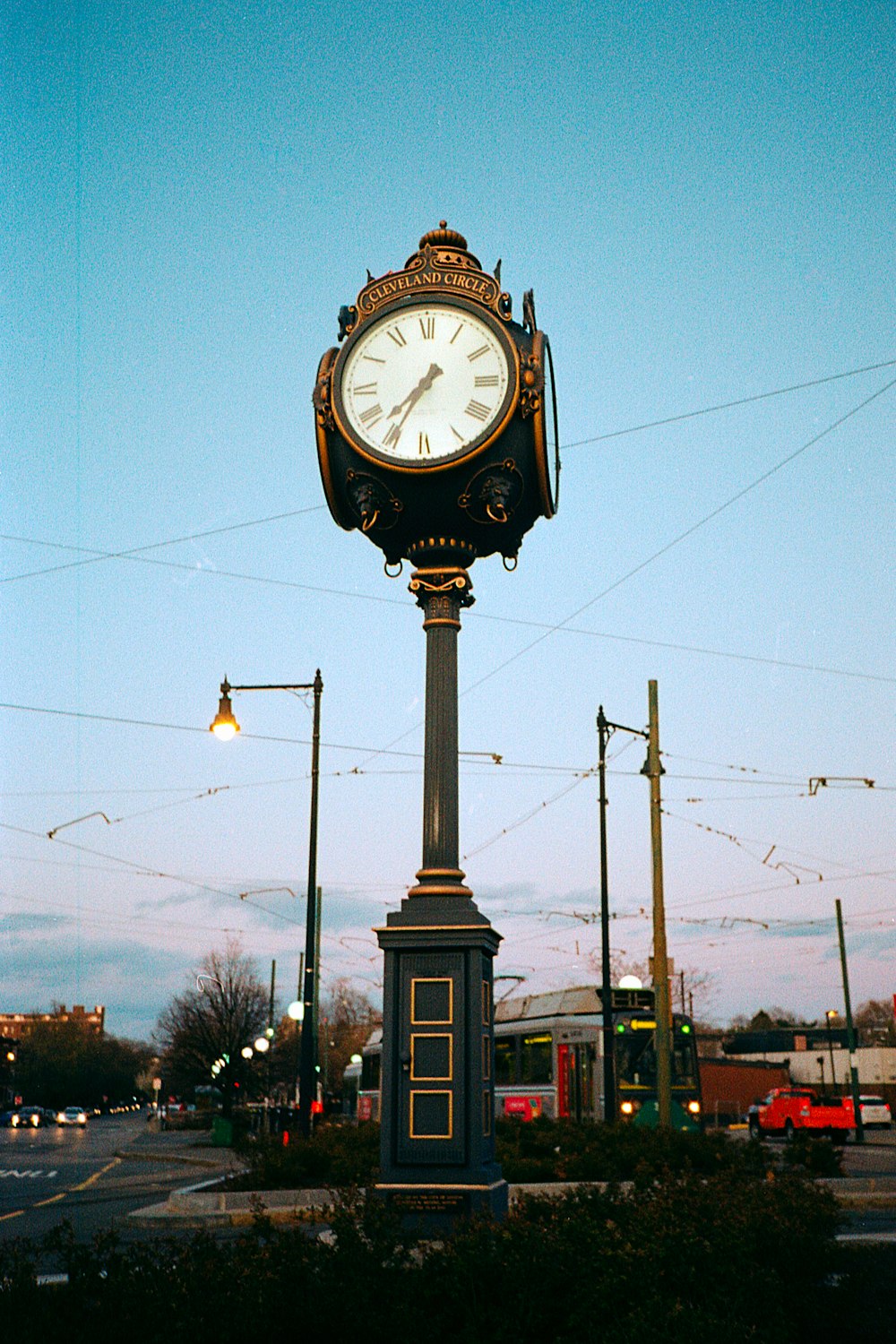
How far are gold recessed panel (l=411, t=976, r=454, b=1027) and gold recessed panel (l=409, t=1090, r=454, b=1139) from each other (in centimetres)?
50

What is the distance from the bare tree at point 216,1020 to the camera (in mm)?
53000

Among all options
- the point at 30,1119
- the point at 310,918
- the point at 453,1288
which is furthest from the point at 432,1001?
the point at 30,1119

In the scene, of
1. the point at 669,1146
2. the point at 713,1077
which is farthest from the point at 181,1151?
the point at 713,1077

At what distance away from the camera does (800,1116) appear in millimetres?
36594

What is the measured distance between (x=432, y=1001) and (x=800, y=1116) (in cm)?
3151

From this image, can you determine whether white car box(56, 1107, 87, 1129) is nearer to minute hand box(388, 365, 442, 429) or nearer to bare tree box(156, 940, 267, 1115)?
bare tree box(156, 940, 267, 1115)

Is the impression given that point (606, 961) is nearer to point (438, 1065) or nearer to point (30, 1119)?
point (438, 1065)

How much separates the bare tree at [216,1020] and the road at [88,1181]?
11.9 metres

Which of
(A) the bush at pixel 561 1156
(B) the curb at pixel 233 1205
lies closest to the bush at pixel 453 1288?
(B) the curb at pixel 233 1205

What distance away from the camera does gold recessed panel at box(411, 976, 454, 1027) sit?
898 cm

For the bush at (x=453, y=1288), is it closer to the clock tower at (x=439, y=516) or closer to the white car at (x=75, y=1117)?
the clock tower at (x=439, y=516)

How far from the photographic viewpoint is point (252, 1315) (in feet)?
16.5

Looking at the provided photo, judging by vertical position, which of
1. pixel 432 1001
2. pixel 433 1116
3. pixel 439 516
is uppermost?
pixel 439 516

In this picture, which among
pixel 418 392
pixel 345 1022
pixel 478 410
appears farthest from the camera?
pixel 345 1022
